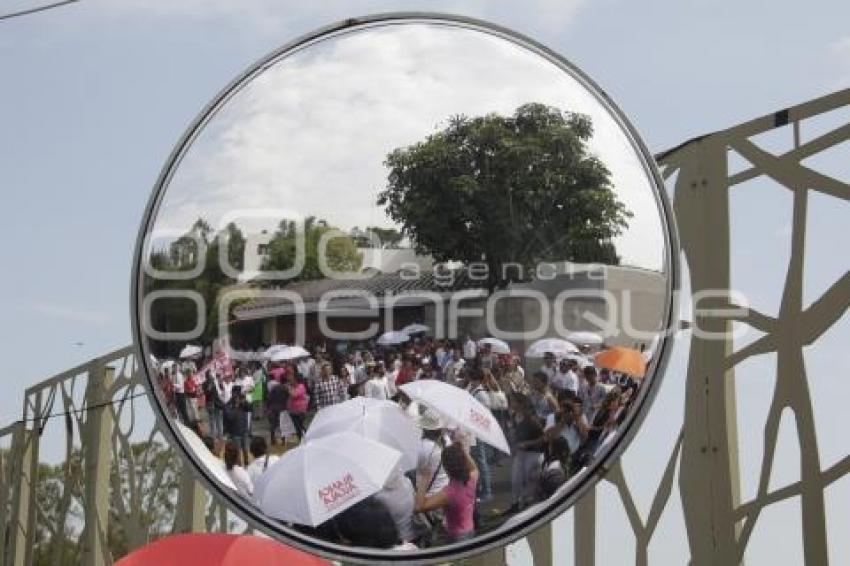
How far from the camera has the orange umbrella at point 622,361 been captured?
1.71 m

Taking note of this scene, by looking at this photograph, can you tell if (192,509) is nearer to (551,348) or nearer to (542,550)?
(542,550)

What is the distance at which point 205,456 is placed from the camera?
5.68 feet

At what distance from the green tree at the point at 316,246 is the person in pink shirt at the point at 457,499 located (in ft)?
0.98

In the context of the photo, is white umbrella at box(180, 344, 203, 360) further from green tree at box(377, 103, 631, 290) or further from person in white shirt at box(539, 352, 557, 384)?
person in white shirt at box(539, 352, 557, 384)

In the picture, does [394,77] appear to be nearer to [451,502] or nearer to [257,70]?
[257,70]

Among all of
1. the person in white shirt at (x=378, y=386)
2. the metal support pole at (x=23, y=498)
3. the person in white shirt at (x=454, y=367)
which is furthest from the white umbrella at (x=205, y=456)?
the metal support pole at (x=23, y=498)

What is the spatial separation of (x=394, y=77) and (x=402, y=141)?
0.32 ft

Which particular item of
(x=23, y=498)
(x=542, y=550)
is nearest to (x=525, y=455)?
(x=542, y=550)

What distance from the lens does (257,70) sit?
1771 mm

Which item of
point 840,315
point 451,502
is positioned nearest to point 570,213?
point 451,502

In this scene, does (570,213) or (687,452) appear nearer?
(570,213)

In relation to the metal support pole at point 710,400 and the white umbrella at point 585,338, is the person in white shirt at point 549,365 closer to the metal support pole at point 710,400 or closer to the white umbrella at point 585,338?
the white umbrella at point 585,338

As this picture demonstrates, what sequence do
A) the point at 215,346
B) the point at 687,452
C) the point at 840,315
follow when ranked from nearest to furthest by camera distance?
the point at 215,346, the point at 840,315, the point at 687,452

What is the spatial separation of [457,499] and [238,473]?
302 millimetres
